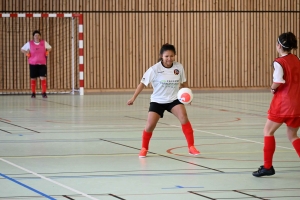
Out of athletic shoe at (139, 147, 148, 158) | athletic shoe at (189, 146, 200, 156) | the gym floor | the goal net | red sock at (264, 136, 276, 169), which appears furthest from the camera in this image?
the goal net

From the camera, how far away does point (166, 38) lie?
2461 centimetres

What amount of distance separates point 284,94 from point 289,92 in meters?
0.06

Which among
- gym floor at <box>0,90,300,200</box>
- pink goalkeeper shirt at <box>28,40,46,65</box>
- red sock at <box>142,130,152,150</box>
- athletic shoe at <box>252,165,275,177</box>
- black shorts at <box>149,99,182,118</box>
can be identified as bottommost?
gym floor at <box>0,90,300,200</box>

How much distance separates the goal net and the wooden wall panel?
34mm

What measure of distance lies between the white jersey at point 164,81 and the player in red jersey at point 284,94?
85.4 inches

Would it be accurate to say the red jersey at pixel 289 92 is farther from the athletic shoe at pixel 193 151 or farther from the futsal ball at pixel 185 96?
the athletic shoe at pixel 193 151

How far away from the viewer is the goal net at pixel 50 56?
923 inches

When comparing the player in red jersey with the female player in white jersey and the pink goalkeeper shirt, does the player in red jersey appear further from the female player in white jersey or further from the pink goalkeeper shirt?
the pink goalkeeper shirt

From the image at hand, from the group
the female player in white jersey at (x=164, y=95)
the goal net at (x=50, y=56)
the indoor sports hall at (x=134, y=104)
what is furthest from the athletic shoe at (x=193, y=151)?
the goal net at (x=50, y=56)

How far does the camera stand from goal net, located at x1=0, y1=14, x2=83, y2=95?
2344 centimetres

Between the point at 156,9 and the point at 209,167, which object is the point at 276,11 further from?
the point at 209,167

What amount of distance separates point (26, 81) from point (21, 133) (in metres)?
12.1

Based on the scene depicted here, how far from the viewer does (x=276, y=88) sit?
7371mm

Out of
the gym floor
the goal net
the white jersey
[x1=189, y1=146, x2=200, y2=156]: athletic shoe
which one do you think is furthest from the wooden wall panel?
[x1=189, y1=146, x2=200, y2=156]: athletic shoe
